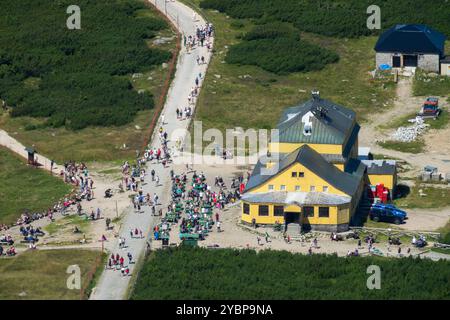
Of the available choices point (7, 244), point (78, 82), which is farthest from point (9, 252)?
point (78, 82)

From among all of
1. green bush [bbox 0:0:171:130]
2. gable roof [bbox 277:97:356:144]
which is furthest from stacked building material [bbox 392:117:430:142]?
green bush [bbox 0:0:171:130]

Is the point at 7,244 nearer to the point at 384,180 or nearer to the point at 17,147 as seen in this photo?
the point at 17,147

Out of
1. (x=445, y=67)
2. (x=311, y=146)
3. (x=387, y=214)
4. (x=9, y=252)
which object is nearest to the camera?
(x=9, y=252)

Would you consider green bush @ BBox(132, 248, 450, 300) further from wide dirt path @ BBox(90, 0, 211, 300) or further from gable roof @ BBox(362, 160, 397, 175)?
gable roof @ BBox(362, 160, 397, 175)

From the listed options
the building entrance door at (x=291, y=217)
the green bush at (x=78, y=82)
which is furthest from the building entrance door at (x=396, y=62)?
the building entrance door at (x=291, y=217)

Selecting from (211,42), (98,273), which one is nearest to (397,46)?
(211,42)

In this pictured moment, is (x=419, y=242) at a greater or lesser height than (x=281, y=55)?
lesser

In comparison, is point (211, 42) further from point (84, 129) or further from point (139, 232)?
point (139, 232)
